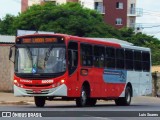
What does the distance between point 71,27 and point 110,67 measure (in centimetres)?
4732

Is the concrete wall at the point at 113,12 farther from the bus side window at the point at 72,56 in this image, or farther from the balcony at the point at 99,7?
the bus side window at the point at 72,56

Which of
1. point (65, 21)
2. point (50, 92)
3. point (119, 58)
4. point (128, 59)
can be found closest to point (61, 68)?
point (50, 92)

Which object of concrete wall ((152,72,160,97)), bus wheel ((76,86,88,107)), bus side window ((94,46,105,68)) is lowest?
concrete wall ((152,72,160,97))

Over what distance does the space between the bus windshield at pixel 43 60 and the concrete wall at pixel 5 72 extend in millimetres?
15099

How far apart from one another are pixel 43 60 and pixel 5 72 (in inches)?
630

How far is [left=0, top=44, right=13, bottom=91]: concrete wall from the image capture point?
4509 cm

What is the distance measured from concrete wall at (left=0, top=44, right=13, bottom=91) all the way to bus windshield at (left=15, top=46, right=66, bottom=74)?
15.1 metres

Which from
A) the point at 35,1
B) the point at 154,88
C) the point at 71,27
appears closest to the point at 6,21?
the point at 35,1

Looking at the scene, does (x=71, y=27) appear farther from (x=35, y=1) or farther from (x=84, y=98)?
(x=84, y=98)

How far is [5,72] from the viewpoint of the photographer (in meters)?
45.2

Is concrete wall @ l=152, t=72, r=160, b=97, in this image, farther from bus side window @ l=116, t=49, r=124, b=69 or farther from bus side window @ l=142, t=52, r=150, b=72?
bus side window @ l=116, t=49, r=124, b=69

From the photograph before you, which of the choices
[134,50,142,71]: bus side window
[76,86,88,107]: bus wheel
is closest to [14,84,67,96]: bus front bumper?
[76,86,88,107]: bus wheel

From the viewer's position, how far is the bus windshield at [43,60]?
2953cm

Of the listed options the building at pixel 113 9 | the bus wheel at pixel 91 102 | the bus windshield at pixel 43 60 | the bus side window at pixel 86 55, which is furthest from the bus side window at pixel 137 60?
the building at pixel 113 9
